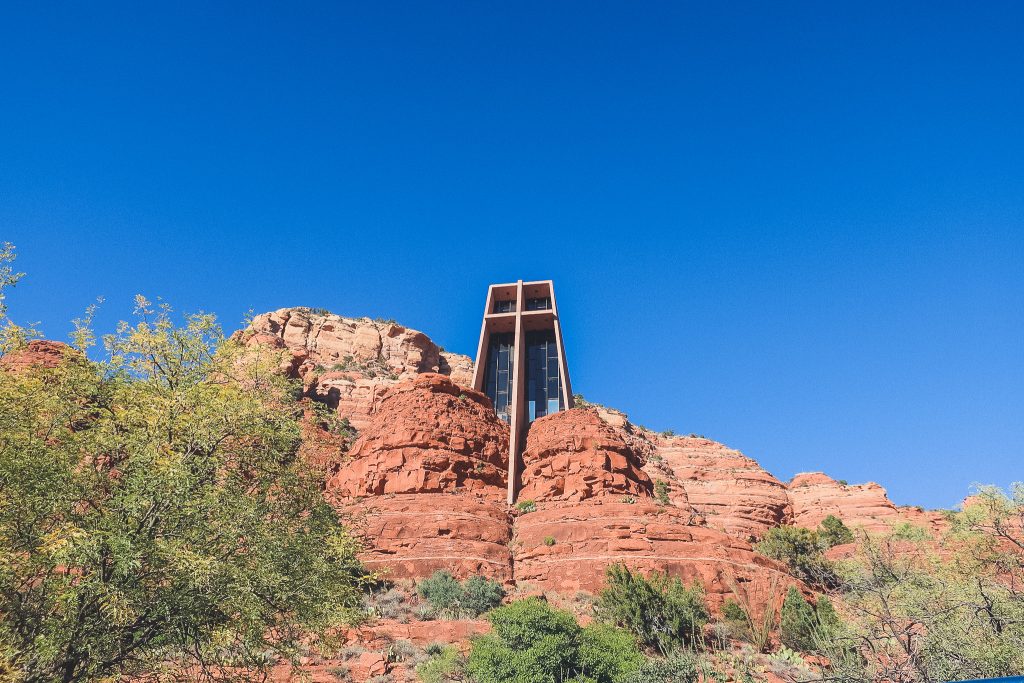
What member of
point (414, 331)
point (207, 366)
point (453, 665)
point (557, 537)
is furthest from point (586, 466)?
point (414, 331)

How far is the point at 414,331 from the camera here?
67938mm

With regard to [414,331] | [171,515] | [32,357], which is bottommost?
[171,515]

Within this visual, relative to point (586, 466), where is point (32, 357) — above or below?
above

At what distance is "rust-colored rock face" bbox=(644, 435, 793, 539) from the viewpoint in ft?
145

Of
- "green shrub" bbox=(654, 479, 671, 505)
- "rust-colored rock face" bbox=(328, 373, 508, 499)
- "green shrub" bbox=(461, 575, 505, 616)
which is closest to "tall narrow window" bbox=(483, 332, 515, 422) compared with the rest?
"rust-colored rock face" bbox=(328, 373, 508, 499)

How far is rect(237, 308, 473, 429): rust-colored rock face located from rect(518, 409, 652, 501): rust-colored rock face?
18.5 meters

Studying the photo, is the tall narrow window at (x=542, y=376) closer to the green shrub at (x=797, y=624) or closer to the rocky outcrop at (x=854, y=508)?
the rocky outcrop at (x=854, y=508)

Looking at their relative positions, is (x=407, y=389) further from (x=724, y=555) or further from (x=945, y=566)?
(x=945, y=566)

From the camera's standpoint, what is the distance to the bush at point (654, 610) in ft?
63.5

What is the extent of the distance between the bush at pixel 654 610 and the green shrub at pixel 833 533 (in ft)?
73.3

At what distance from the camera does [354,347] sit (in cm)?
6356

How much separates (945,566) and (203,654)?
25.3 meters

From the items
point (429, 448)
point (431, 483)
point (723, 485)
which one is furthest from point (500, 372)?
point (723, 485)

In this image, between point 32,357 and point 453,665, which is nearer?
point 453,665
